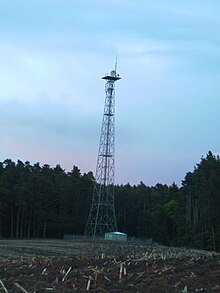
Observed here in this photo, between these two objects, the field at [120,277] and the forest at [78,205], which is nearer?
the field at [120,277]

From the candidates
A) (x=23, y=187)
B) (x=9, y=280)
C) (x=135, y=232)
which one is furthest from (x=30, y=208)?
(x=9, y=280)

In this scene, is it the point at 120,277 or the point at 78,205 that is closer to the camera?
the point at 120,277

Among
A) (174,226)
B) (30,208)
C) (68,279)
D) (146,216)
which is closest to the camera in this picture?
(68,279)

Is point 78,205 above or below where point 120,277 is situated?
above

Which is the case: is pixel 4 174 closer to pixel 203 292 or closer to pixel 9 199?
pixel 9 199

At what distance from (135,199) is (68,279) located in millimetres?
95207

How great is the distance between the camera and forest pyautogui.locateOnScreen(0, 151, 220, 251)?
84812 millimetres

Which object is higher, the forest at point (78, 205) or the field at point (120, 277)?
the forest at point (78, 205)

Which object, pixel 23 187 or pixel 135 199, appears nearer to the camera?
pixel 23 187

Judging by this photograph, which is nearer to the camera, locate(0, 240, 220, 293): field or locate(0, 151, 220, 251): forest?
locate(0, 240, 220, 293): field

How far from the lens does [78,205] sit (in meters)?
104

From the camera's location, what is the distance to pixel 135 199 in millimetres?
112125

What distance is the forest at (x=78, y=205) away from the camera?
84.8 meters

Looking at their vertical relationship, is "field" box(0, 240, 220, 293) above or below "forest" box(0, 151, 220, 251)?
below
